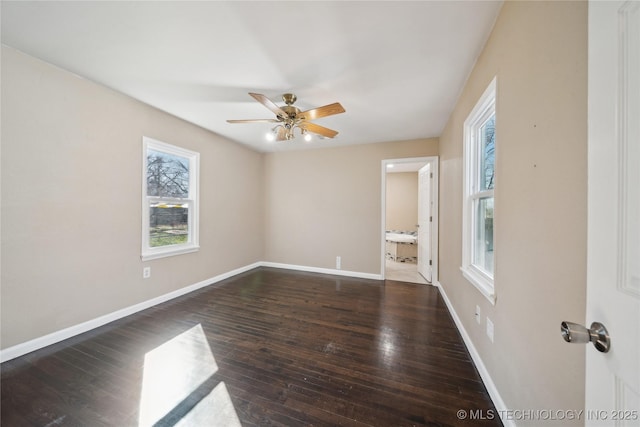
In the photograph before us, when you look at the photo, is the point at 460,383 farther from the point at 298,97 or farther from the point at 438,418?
the point at 298,97

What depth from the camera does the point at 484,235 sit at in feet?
6.52

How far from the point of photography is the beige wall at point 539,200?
807mm

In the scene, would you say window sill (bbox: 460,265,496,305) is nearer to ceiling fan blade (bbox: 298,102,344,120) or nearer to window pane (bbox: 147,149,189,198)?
ceiling fan blade (bbox: 298,102,344,120)

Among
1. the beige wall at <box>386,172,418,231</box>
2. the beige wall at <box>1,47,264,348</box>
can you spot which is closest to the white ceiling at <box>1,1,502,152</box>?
the beige wall at <box>1,47,264,348</box>

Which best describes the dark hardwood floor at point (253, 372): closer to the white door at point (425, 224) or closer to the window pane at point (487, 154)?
the white door at point (425, 224)

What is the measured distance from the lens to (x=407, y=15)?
1453 millimetres

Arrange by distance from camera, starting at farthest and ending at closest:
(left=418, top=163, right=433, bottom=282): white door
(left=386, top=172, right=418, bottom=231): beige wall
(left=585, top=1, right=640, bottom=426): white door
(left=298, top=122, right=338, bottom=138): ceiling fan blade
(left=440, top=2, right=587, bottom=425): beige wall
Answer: (left=386, top=172, right=418, bottom=231): beige wall < (left=418, top=163, right=433, bottom=282): white door < (left=298, top=122, right=338, bottom=138): ceiling fan blade < (left=440, top=2, right=587, bottom=425): beige wall < (left=585, top=1, right=640, bottom=426): white door

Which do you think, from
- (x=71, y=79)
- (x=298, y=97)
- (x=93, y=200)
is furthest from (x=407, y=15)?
(x=93, y=200)

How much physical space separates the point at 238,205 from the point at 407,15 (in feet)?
12.2

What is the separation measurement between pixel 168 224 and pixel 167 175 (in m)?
0.68

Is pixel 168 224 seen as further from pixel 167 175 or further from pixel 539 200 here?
pixel 539 200

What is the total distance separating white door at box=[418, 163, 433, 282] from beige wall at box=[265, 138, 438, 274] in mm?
505

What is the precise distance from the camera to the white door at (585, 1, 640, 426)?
0.45m

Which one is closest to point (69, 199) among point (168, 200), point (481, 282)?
point (168, 200)
